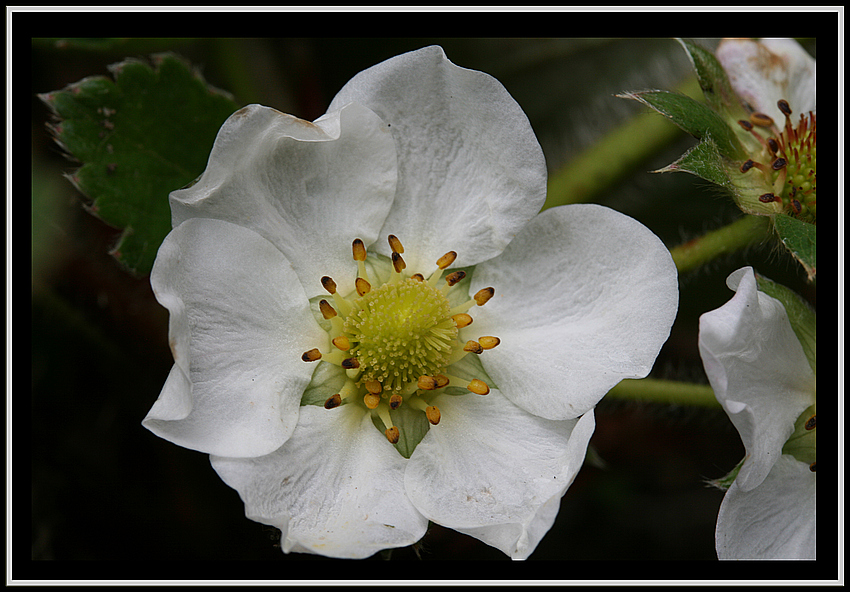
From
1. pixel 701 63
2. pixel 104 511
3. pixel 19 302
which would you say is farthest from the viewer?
pixel 104 511

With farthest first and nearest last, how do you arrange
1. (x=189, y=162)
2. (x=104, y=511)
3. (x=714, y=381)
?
(x=104, y=511)
(x=189, y=162)
(x=714, y=381)

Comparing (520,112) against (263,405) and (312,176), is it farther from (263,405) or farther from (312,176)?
(263,405)

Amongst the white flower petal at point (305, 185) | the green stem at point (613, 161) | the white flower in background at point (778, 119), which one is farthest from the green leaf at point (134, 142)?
the white flower in background at point (778, 119)

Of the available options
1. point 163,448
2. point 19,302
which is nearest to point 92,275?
point 163,448

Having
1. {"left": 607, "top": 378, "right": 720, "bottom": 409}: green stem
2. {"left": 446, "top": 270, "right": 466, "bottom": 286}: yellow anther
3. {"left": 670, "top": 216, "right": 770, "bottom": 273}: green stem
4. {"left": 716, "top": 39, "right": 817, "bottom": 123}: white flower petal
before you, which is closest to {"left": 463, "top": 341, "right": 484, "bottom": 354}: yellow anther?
{"left": 446, "top": 270, "right": 466, "bottom": 286}: yellow anther

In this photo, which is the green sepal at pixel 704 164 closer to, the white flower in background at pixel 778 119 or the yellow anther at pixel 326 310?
the white flower in background at pixel 778 119

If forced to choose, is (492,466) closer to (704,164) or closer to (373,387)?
(373,387)
